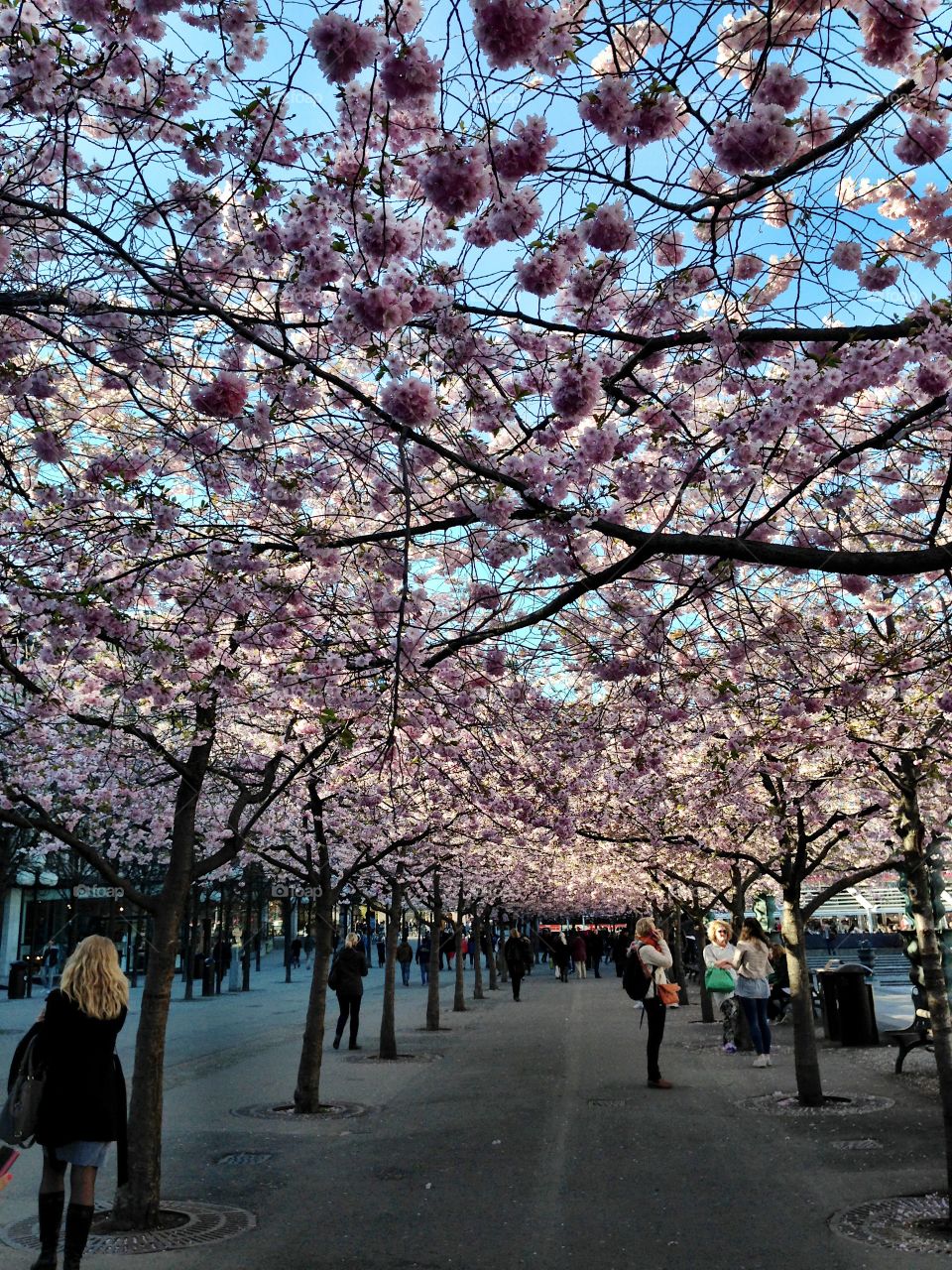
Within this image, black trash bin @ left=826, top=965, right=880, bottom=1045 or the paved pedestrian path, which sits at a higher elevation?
black trash bin @ left=826, top=965, right=880, bottom=1045

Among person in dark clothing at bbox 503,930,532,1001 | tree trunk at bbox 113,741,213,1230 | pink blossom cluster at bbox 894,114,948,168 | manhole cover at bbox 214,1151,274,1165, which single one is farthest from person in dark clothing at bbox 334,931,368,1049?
pink blossom cluster at bbox 894,114,948,168

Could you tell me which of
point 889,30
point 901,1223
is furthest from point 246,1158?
point 889,30

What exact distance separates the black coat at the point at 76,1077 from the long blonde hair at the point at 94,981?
0.04 m

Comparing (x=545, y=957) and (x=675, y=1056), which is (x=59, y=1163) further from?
(x=545, y=957)

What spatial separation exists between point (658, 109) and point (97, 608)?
422cm

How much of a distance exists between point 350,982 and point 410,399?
49.2ft

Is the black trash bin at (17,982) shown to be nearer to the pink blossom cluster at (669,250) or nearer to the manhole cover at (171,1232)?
the manhole cover at (171,1232)

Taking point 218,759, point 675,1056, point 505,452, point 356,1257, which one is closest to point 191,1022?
point 675,1056

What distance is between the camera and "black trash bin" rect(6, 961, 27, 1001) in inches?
1248

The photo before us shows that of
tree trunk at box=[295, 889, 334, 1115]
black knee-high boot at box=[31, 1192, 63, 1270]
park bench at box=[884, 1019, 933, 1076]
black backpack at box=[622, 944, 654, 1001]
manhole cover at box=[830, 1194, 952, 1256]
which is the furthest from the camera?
black backpack at box=[622, 944, 654, 1001]

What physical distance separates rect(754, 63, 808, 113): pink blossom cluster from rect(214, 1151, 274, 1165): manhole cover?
8.81 metres

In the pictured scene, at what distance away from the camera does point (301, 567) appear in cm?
737

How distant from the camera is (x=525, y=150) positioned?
13.8 ft

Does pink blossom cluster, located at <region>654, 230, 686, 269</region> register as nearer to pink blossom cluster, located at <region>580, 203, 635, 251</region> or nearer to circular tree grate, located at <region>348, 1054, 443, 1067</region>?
pink blossom cluster, located at <region>580, 203, 635, 251</region>
